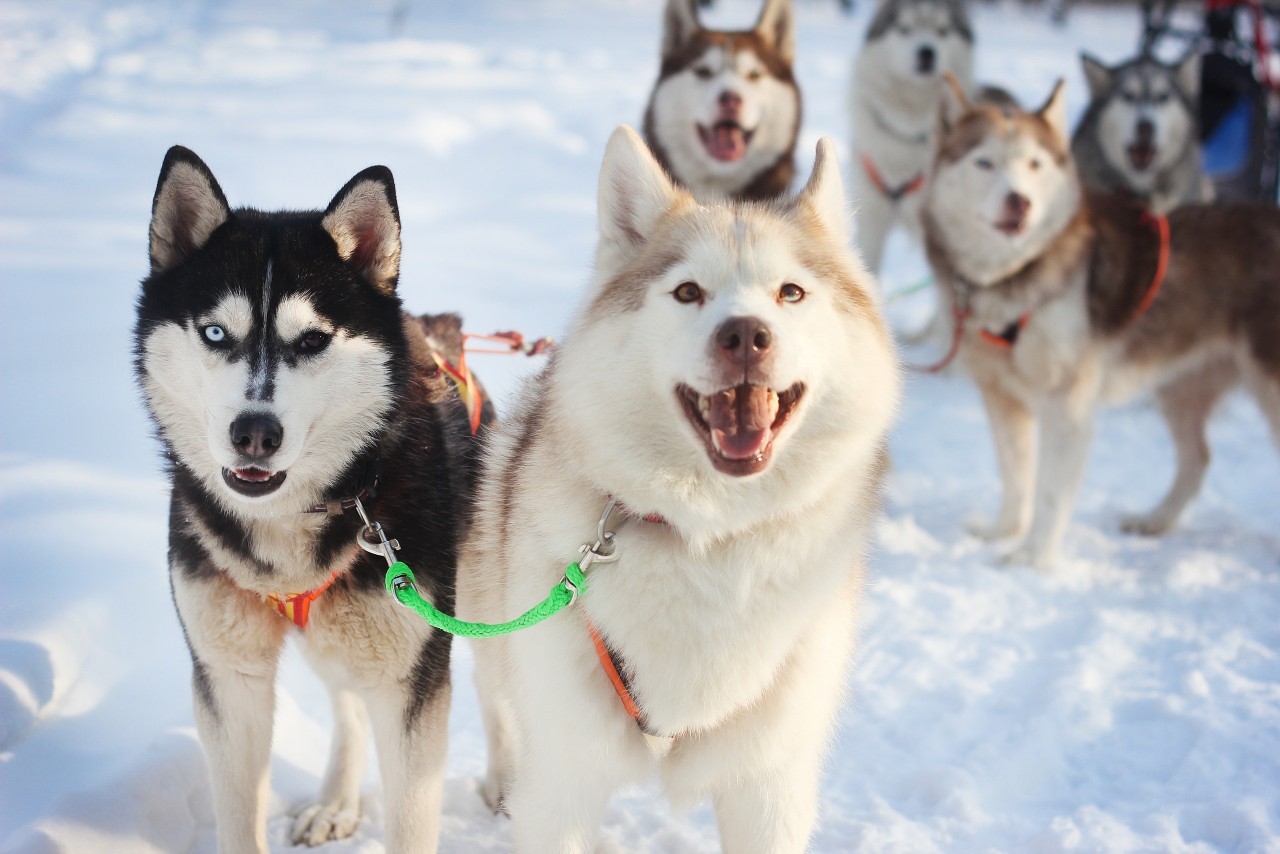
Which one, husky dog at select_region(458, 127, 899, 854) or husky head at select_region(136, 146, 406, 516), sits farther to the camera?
husky head at select_region(136, 146, 406, 516)

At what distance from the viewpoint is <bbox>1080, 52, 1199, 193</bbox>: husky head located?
557 cm

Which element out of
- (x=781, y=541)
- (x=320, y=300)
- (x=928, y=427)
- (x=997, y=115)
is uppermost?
(x=997, y=115)

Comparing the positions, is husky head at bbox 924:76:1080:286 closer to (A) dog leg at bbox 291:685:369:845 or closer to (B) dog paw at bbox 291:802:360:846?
(A) dog leg at bbox 291:685:369:845

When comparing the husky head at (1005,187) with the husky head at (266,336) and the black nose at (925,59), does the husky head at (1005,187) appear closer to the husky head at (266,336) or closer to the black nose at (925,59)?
the black nose at (925,59)

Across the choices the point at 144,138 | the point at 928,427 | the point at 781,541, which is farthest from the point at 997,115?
the point at 144,138

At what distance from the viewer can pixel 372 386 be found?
2.05 m

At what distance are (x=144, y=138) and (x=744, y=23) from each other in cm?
1020

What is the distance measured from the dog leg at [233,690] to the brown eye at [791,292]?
121cm

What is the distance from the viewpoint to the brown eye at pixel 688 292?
5.92ft

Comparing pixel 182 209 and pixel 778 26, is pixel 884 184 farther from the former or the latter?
pixel 182 209

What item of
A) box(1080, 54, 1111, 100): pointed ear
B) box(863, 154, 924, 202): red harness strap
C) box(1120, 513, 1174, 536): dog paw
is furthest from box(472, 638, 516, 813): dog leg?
box(1080, 54, 1111, 100): pointed ear

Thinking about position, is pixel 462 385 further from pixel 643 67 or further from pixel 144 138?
pixel 643 67

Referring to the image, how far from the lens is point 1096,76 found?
5.79 meters

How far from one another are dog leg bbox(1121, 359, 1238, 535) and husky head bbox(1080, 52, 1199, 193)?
1713 millimetres
